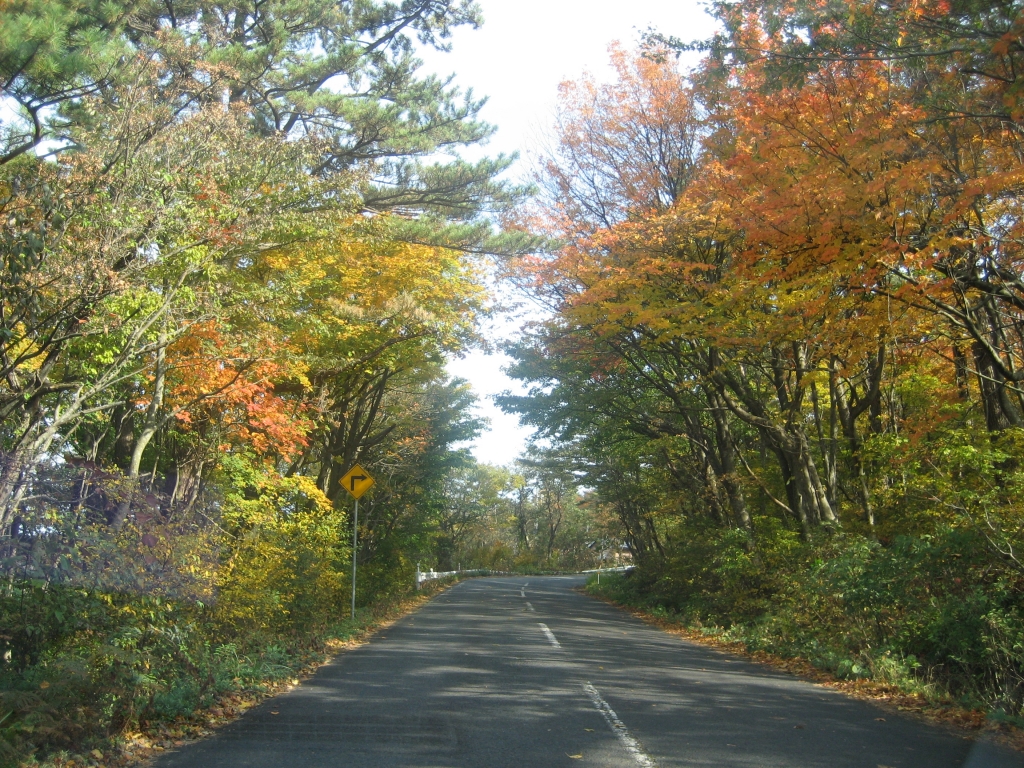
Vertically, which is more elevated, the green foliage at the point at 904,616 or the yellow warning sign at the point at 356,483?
the yellow warning sign at the point at 356,483

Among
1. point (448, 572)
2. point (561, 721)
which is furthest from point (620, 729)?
point (448, 572)

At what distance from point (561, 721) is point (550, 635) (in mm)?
7772

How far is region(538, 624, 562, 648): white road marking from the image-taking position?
535 inches

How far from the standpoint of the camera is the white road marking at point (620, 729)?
6.14 meters

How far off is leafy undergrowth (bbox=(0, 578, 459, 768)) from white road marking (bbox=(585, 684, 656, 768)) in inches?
139

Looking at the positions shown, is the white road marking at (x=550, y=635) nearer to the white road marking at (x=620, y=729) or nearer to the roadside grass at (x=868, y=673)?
the roadside grass at (x=868, y=673)

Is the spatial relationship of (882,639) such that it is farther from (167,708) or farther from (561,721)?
(167,708)

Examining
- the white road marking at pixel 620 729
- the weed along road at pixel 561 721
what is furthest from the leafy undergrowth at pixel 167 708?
the white road marking at pixel 620 729

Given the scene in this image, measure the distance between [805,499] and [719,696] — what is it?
9747 mm

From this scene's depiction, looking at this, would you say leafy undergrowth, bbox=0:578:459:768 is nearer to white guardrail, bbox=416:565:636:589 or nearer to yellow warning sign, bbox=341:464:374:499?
yellow warning sign, bbox=341:464:374:499

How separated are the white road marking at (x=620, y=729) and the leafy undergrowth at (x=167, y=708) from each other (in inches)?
Answer: 139

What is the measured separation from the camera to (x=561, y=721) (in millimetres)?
7469

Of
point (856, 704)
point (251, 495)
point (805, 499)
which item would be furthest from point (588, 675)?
point (251, 495)

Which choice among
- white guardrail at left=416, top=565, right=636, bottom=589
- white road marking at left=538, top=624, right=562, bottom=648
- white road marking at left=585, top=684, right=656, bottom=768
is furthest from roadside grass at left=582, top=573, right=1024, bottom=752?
white guardrail at left=416, top=565, right=636, bottom=589
